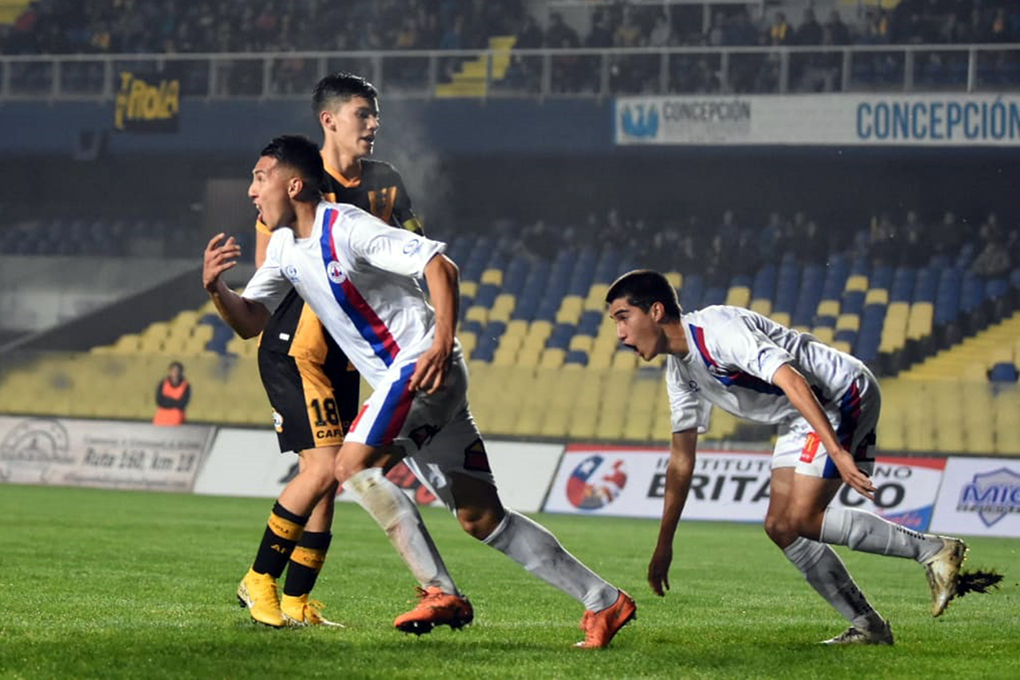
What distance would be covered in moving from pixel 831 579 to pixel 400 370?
209 cm

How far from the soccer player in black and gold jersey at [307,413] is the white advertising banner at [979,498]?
1153cm

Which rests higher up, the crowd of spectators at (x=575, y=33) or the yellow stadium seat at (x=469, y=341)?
the crowd of spectators at (x=575, y=33)

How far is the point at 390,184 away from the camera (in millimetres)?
7734

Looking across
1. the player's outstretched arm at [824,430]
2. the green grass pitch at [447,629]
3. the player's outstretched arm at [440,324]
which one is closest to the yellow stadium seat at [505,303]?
the green grass pitch at [447,629]

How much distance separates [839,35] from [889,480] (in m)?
9.75

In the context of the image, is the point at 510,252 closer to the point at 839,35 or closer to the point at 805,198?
the point at 805,198

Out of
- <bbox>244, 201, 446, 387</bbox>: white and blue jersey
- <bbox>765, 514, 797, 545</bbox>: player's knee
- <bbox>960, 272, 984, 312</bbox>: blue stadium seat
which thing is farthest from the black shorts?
<bbox>960, 272, 984, 312</bbox>: blue stadium seat

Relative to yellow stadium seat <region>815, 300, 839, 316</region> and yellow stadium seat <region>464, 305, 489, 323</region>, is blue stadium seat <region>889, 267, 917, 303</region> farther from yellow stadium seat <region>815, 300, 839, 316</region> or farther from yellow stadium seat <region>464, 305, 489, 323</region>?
yellow stadium seat <region>464, 305, 489, 323</region>

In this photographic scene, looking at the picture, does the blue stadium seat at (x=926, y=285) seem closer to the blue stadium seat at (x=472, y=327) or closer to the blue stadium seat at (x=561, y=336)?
the blue stadium seat at (x=561, y=336)

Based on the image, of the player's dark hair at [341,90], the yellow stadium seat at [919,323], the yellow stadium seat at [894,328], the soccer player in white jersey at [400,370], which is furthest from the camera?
the yellow stadium seat at [919,323]

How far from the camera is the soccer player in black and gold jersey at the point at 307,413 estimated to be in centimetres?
713

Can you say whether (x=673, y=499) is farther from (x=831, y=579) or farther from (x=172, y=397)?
(x=172, y=397)

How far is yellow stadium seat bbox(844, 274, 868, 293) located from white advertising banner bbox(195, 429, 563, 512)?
25.5 ft

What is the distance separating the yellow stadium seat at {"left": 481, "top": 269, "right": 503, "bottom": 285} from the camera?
94.3ft
